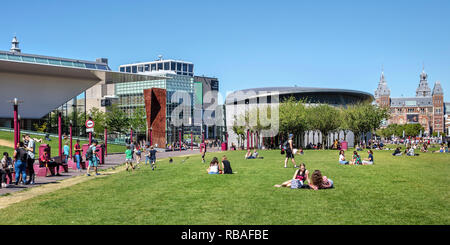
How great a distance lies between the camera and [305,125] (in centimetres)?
6147

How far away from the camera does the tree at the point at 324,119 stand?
61.2m

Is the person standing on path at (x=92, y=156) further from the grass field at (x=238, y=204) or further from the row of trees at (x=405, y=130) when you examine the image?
the row of trees at (x=405, y=130)

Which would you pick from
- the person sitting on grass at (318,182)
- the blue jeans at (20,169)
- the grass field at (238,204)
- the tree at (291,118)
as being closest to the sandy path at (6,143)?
the blue jeans at (20,169)

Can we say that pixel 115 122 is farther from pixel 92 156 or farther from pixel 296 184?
pixel 296 184

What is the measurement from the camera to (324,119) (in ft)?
201

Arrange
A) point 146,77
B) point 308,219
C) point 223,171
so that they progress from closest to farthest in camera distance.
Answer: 1. point 308,219
2. point 223,171
3. point 146,77

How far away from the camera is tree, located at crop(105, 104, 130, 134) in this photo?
7588 cm

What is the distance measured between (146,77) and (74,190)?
5831 cm

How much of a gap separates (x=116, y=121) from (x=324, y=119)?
36.2m

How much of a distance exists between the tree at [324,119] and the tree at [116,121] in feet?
106

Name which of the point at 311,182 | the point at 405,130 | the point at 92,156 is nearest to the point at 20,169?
A: the point at 92,156

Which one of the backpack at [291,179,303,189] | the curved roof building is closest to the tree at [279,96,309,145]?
the curved roof building

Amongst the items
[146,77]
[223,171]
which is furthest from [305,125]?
[223,171]
